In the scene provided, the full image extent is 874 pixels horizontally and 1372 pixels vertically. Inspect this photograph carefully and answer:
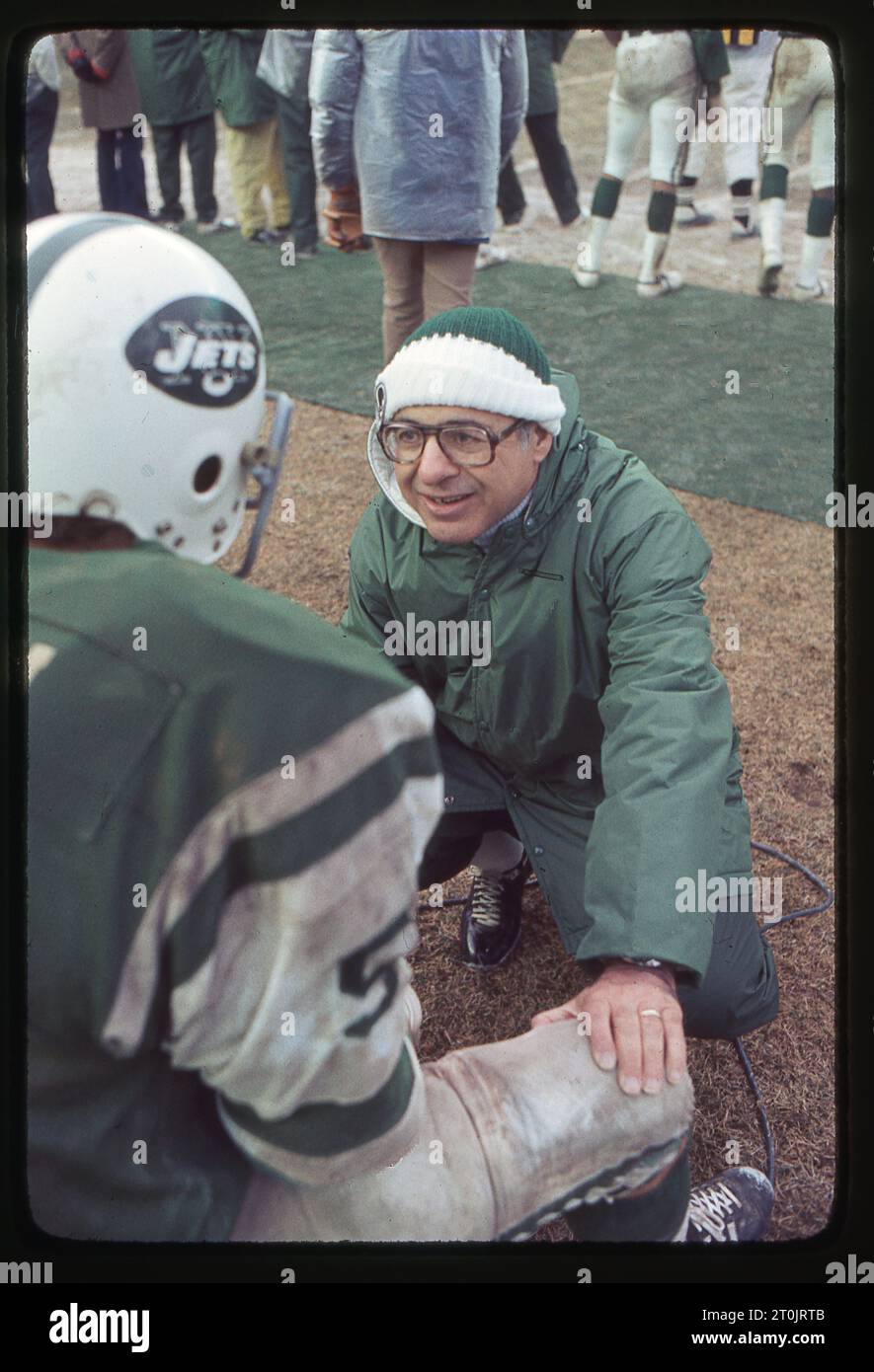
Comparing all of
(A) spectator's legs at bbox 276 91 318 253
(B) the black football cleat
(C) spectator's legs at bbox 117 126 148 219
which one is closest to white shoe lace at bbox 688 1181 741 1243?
(B) the black football cleat

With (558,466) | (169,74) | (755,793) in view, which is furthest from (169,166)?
(558,466)

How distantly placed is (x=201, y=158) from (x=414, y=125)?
485 cm

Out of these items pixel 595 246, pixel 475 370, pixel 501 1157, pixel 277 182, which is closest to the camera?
pixel 501 1157

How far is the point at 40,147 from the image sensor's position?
23.0 feet

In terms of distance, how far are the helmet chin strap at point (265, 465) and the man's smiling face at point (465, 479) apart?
0.69 metres

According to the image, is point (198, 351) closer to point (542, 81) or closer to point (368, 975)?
point (368, 975)

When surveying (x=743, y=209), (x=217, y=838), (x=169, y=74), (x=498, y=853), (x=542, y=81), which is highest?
(x=542, y=81)

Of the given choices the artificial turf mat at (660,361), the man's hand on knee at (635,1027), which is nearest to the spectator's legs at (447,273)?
the artificial turf mat at (660,361)

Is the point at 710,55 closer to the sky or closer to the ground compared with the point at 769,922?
closer to the sky

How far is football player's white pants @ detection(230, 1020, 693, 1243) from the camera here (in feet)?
5.65

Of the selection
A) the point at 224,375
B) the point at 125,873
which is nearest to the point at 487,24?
the point at 224,375

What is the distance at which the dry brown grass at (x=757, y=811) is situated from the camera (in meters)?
2.65

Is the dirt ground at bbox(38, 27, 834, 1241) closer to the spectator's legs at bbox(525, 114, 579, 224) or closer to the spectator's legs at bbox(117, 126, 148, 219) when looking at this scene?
the spectator's legs at bbox(525, 114, 579, 224)
